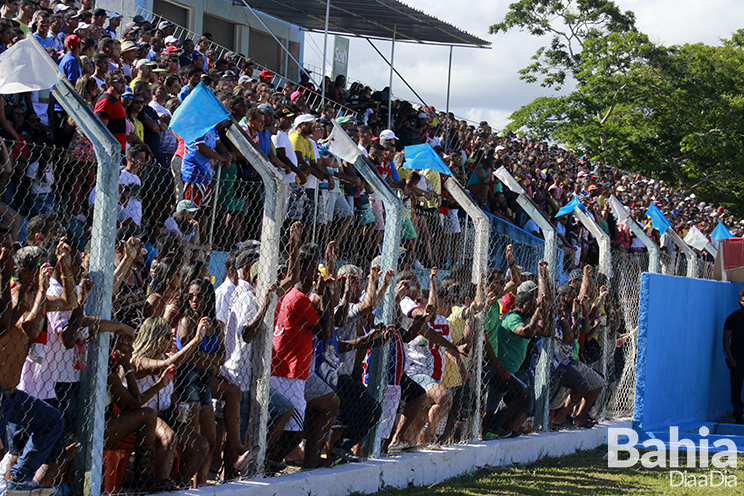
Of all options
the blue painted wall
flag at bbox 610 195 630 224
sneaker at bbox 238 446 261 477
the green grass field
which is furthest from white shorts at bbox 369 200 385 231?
sneaker at bbox 238 446 261 477

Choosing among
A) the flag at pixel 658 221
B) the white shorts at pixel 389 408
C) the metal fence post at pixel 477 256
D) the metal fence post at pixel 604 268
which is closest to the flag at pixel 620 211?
the metal fence post at pixel 604 268

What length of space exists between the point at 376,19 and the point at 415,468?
12157mm

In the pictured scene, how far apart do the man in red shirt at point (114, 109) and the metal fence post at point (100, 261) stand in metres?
3.16

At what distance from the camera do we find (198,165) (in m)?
7.87

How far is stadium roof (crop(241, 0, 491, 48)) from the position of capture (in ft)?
53.0

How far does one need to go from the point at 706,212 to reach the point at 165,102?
2386 cm

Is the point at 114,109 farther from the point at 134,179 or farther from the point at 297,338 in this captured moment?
the point at 297,338

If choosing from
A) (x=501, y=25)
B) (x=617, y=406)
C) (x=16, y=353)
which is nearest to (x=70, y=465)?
(x=16, y=353)

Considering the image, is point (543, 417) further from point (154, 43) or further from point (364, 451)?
point (154, 43)

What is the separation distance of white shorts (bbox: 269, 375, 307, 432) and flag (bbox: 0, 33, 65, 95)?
97.9 inches

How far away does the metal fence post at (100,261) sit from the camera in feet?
15.1

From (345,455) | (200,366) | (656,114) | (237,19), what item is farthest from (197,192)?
(656,114)

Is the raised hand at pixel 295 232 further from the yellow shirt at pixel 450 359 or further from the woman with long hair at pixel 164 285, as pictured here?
the yellow shirt at pixel 450 359

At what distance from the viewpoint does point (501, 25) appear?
40.3 m
